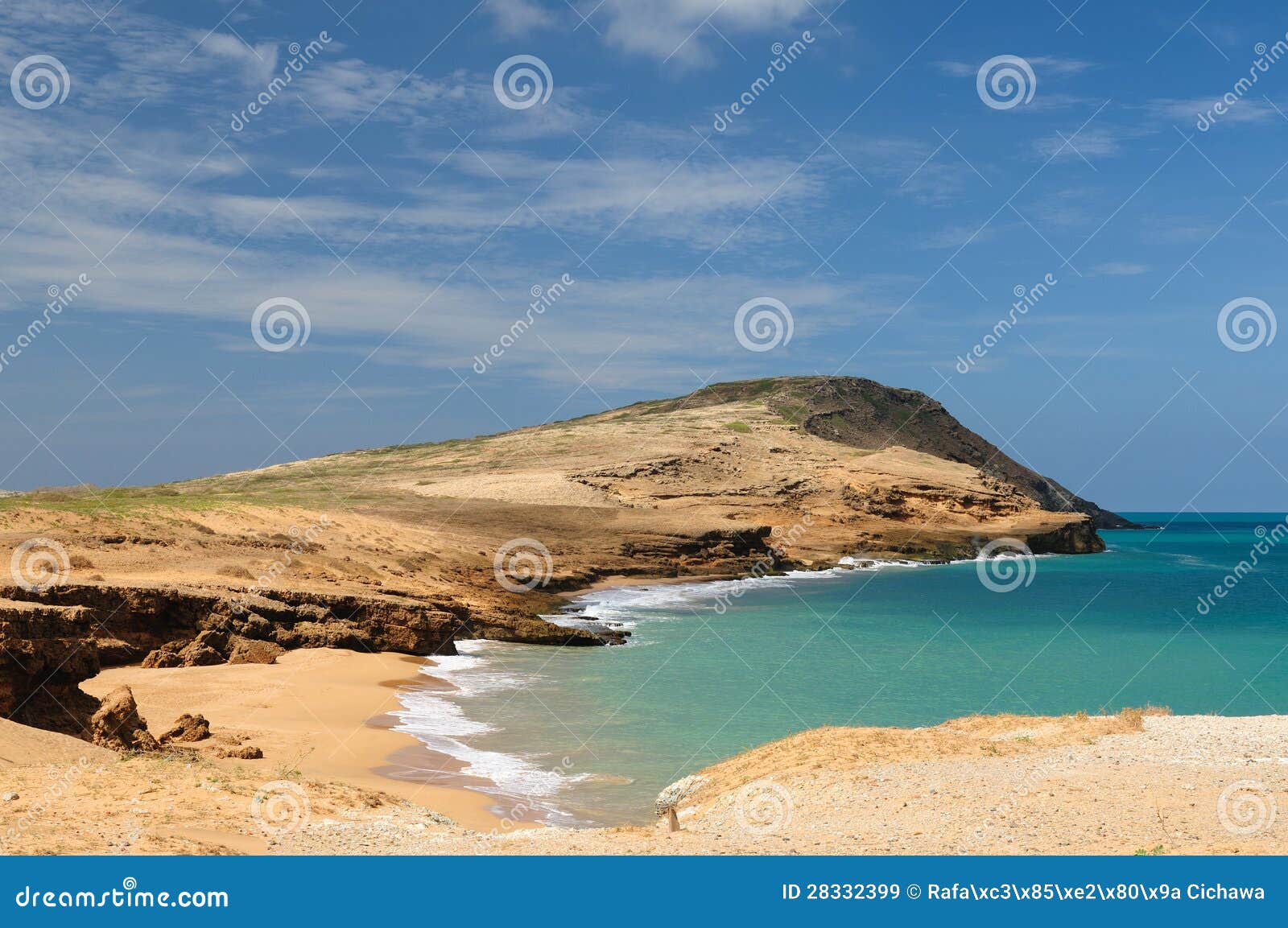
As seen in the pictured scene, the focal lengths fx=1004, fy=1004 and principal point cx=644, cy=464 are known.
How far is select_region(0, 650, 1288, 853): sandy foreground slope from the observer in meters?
8.90

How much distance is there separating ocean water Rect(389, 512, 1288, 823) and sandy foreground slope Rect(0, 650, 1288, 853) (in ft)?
8.20

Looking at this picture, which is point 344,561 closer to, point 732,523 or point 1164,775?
point 1164,775

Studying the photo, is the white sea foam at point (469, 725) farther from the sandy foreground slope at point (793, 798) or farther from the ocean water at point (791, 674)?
the sandy foreground slope at point (793, 798)

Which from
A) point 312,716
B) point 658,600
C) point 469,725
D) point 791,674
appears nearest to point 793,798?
point 469,725

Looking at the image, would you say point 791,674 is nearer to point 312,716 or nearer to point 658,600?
point 312,716

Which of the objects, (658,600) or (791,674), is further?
(658,600)

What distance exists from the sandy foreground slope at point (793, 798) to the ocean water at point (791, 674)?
2500mm

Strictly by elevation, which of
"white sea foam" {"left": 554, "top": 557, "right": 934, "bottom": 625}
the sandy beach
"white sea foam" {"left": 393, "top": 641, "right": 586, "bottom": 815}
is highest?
"white sea foam" {"left": 554, "top": 557, "right": 934, "bottom": 625}

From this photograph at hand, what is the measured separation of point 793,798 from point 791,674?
16558mm

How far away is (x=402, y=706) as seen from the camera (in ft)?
68.1

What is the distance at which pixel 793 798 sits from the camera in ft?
38.7

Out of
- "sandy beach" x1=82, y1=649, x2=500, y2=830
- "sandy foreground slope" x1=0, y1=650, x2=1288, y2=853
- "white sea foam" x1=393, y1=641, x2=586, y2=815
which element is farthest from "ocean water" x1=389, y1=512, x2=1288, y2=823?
"sandy foreground slope" x1=0, y1=650, x2=1288, y2=853

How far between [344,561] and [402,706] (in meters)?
13.6

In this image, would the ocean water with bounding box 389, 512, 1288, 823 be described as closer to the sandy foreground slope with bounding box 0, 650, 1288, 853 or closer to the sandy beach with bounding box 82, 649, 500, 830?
the sandy beach with bounding box 82, 649, 500, 830
